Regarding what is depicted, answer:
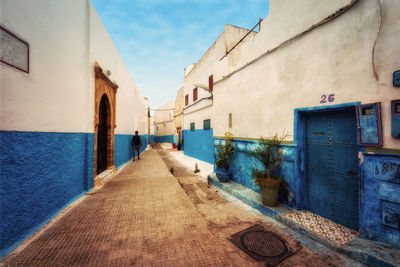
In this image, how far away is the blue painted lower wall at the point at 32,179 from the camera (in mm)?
2244

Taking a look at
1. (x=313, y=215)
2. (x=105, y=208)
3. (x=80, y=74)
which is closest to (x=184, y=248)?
(x=105, y=208)

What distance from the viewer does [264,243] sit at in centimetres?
261

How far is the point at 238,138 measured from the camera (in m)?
5.46

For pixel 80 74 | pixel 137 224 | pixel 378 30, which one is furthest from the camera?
pixel 80 74

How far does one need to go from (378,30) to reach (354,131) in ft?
4.85

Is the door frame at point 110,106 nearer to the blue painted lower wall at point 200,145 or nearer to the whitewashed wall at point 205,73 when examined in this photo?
the whitewashed wall at point 205,73

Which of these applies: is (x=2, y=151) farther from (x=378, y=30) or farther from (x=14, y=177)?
(x=378, y=30)

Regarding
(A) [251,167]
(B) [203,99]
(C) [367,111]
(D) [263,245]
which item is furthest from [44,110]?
→ (B) [203,99]

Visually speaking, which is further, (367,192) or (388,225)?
(367,192)

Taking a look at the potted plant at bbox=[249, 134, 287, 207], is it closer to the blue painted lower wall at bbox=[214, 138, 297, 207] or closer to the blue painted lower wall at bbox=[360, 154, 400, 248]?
the blue painted lower wall at bbox=[214, 138, 297, 207]

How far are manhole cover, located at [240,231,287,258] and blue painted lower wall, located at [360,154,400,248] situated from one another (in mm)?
1205

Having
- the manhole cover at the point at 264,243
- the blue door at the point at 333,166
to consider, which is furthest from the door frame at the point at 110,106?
the blue door at the point at 333,166

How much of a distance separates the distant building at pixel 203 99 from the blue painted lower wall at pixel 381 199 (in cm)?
755

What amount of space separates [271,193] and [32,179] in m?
4.37
